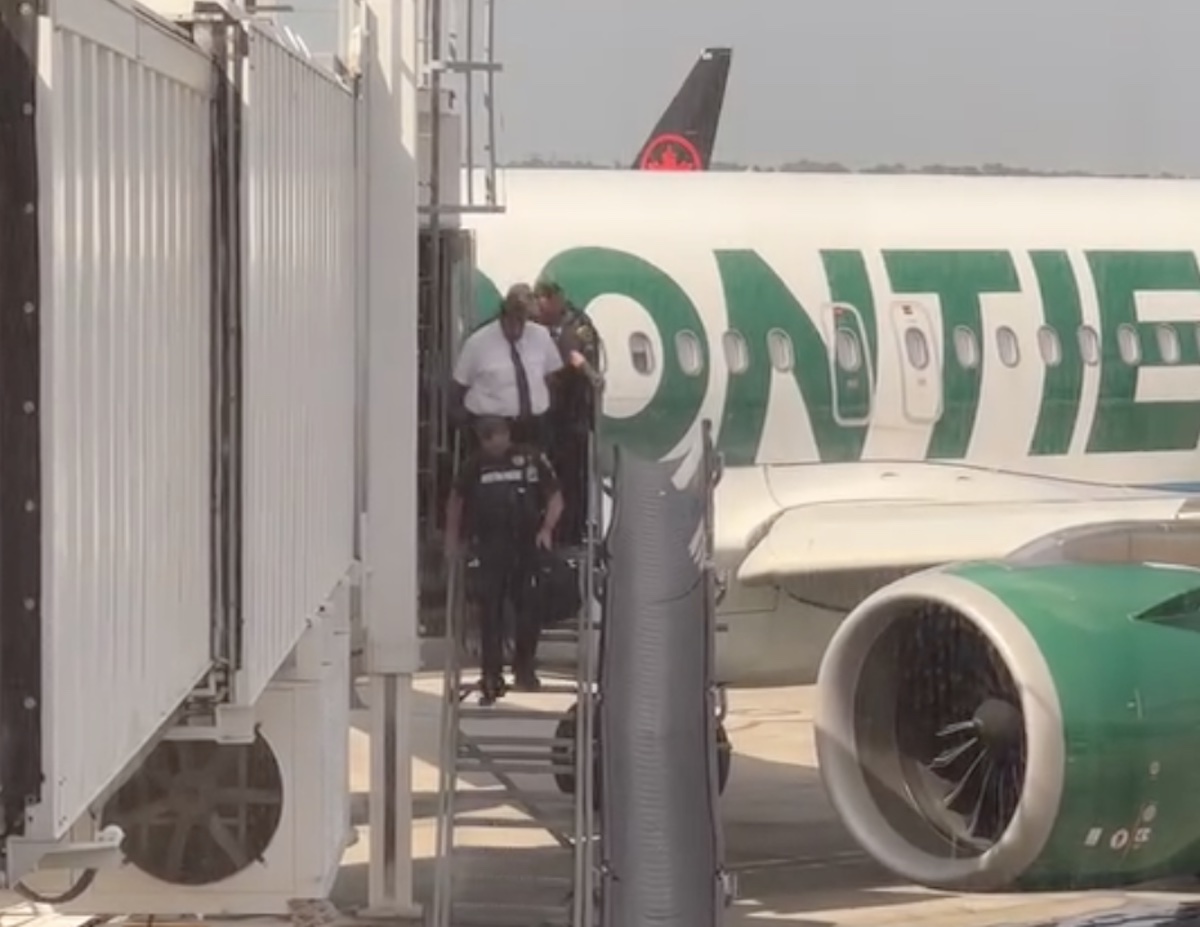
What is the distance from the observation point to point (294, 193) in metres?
7.38

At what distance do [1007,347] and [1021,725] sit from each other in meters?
5.06

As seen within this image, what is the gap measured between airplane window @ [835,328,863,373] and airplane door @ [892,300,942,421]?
0.93 ft

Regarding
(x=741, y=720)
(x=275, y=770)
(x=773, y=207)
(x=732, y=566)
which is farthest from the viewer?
(x=741, y=720)

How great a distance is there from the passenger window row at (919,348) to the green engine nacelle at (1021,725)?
3116 millimetres

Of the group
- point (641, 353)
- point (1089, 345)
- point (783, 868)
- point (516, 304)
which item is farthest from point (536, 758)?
point (1089, 345)

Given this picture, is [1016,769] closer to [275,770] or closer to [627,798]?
[627,798]

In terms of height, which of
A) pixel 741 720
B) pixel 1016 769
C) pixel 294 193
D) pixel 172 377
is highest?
A: pixel 294 193

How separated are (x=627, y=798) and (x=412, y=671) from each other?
1097 mm

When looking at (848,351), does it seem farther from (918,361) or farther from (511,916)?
(511,916)

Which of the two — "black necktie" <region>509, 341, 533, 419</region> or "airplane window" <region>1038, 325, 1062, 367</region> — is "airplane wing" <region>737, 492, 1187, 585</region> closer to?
"airplane window" <region>1038, 325, 1062, 367</region>

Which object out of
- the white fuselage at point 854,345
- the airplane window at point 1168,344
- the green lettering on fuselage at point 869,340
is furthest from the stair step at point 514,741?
the airplane window at point 1168,344

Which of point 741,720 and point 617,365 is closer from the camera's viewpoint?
point 617,365

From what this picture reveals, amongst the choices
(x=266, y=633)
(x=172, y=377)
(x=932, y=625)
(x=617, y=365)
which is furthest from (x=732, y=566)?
(x=172, y=377)

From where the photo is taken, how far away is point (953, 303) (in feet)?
48.4
